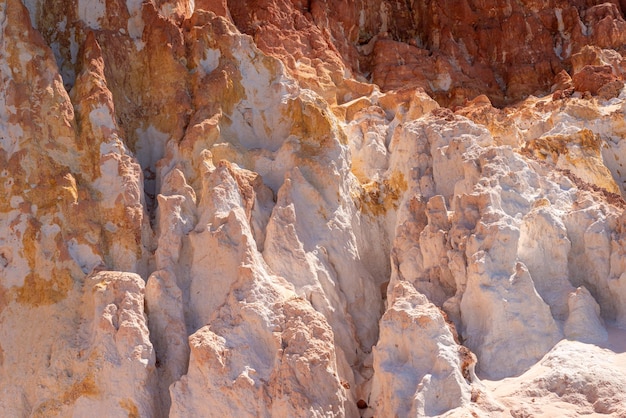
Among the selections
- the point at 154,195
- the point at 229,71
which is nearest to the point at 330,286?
the point at 154,195

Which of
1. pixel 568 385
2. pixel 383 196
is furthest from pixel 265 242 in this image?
pixel 568 385

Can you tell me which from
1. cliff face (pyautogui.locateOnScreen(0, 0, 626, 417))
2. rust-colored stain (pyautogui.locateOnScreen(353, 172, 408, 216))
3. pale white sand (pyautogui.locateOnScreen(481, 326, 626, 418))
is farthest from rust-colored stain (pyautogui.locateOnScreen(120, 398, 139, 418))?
rust-colored stain (pyautogui.locateOnScreen(353, 172, 408, 216))

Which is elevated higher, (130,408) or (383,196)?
(383,196)

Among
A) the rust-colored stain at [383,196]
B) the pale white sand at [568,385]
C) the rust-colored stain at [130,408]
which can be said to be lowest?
the rust-colored stain at [130,408]

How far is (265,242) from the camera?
17.8 meters

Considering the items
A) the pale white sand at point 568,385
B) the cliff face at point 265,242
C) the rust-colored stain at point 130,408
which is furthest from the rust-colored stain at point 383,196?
the rust-colored stain at point 130,408

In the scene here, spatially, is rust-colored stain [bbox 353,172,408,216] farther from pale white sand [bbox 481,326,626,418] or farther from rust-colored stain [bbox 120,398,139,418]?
rust-colored stain [bbox 120,398,139,418]

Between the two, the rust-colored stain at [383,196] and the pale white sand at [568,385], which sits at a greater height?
the rust-colored stain at [383,196]

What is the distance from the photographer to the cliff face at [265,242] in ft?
49.2

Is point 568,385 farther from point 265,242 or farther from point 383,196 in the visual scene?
point 383,196

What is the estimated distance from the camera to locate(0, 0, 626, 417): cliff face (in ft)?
49.2

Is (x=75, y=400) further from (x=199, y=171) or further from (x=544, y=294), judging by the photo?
(x=544, y=294)

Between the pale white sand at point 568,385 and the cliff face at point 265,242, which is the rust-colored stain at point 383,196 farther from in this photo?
the pale white sand at point 568,385

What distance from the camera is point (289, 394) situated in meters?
14.5
